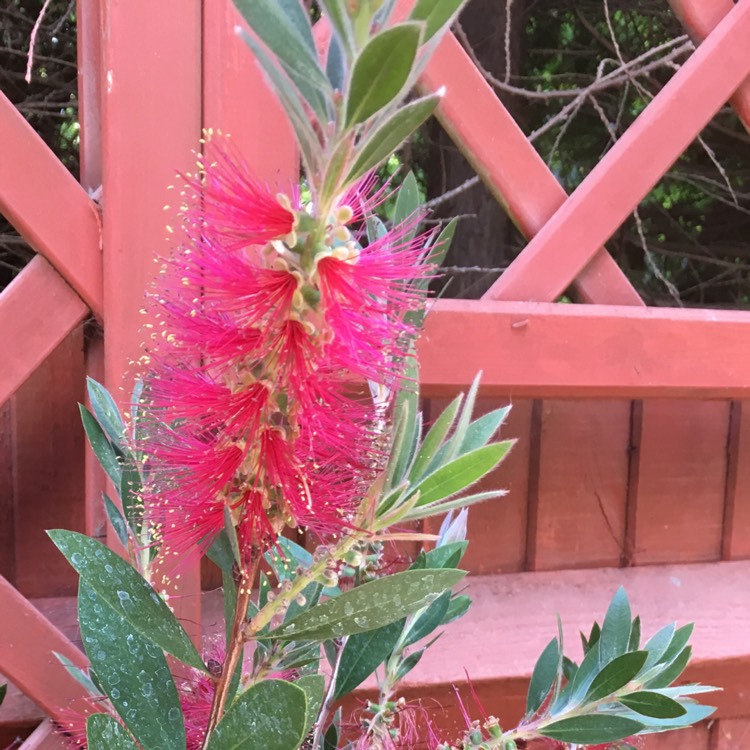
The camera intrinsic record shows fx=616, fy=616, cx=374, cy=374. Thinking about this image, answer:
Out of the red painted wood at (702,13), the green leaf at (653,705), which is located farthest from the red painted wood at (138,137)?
the red painted wood at (702,13)

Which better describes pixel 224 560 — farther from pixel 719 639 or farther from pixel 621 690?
pixel 719 639

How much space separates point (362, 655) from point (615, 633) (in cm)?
18

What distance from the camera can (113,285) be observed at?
1.54ft

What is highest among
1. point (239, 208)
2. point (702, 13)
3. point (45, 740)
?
point (702, 13)

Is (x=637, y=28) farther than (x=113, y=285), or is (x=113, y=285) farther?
(x=637, y=28)

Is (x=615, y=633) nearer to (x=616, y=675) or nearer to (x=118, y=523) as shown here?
(x=616, y=675)

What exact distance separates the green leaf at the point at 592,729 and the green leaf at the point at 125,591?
243 mm

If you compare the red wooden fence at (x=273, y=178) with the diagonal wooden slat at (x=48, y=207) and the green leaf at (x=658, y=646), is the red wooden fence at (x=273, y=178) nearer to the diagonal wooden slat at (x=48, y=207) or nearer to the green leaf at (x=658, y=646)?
the diagonal wooden slat at (x=48, y=207)

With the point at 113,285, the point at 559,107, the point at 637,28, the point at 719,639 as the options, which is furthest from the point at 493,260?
the point at 113,285

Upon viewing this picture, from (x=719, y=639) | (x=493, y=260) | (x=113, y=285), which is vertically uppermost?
(x=493, y=260)

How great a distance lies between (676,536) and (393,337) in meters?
0.76

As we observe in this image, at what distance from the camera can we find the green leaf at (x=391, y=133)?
18cm

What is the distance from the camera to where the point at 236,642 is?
0.26 m

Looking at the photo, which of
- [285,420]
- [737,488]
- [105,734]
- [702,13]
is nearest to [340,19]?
[285,420]
